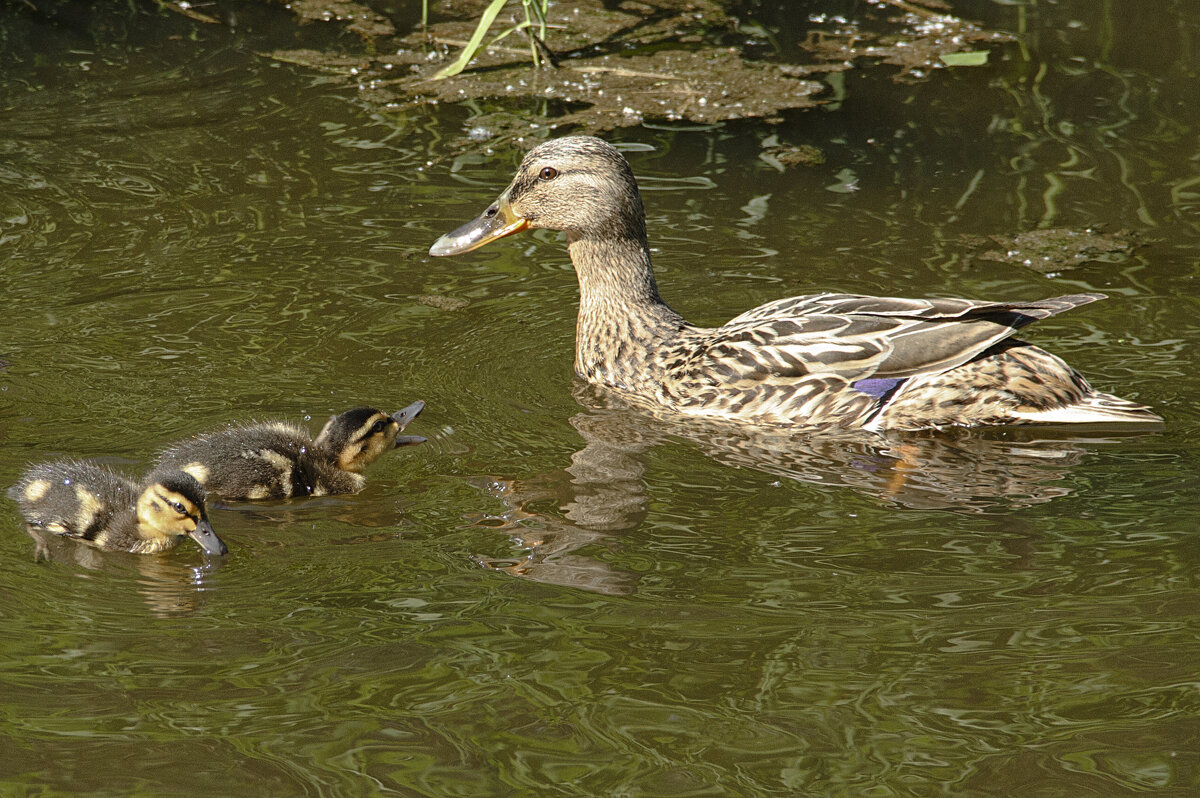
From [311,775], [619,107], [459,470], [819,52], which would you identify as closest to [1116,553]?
[459,470]

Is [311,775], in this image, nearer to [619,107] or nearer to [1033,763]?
[1033,763]

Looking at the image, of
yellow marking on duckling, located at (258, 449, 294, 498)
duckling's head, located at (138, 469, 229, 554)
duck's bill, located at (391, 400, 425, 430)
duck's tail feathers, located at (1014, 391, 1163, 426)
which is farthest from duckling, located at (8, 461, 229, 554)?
duck's tail feathers, located at (1014, 391, 1163, 426)

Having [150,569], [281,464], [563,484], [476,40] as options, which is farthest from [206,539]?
[476,40]

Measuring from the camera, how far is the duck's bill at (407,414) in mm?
4556

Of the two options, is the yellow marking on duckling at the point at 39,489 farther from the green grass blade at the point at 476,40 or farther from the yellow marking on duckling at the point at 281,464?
the green grass blade at the point at 476,40

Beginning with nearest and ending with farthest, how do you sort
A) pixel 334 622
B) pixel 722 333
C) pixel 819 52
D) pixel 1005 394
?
pixel 334 622, pixel 1005 394, pixel 722 333, pixel 819 52

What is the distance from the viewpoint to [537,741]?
124 inches

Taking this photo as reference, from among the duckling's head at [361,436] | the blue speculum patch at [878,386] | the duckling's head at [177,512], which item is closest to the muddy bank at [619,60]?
the blue speculum patch at [878,386]

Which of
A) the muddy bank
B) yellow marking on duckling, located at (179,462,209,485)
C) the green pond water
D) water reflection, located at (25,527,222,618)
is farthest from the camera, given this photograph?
the muddy bank

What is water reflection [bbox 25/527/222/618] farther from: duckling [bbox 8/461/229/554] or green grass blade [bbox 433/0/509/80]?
green grass blade [bbox 433/0/509/80]

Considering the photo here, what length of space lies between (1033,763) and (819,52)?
6.39 metres

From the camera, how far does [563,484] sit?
15.0 feet

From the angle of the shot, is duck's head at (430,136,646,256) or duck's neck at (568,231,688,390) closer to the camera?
duck's neck at (568,231,688,390)

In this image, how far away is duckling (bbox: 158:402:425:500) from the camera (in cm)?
430
